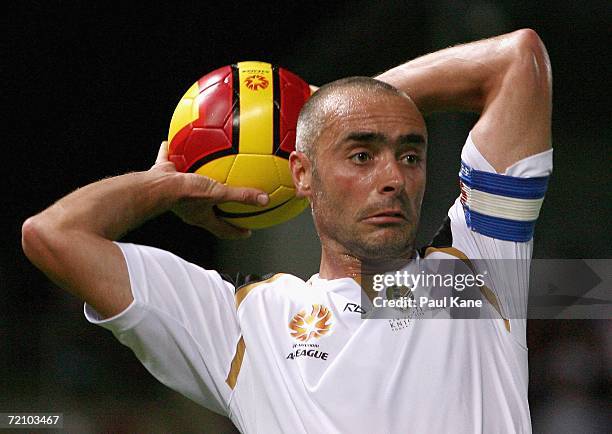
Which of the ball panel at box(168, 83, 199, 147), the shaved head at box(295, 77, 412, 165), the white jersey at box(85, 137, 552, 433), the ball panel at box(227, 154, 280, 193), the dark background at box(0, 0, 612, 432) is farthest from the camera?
the dark background at box(0, 0, 612, 432)

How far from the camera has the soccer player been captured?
2.50 meters

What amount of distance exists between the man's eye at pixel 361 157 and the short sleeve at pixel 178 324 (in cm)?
57

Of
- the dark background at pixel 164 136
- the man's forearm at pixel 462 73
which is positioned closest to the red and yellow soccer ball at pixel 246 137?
the man's forearm at pixel 462 73

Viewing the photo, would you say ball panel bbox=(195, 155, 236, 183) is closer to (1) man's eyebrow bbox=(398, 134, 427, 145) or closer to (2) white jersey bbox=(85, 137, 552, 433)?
(2) white jersey bbox=(85, 137, 552, 433)

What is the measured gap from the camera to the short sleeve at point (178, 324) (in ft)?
8.36

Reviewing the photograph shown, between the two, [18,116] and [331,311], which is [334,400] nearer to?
[331,311]

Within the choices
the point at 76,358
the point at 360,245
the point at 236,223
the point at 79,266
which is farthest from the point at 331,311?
the point at 76,358

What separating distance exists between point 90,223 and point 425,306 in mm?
980

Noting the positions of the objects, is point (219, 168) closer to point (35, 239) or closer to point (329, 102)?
point (329, 102)

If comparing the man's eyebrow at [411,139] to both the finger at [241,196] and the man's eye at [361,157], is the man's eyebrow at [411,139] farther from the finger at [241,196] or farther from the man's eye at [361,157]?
the finger at [241,196]

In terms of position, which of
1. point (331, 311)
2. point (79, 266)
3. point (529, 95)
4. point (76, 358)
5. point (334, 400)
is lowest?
point (76, 358)

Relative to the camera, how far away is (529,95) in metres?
2.76

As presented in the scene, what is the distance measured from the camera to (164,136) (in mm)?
7312

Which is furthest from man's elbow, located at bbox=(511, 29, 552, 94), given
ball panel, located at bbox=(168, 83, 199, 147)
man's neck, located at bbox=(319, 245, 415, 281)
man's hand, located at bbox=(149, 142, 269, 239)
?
ball panel, located at bbox=(168, 83, 199, 147)
